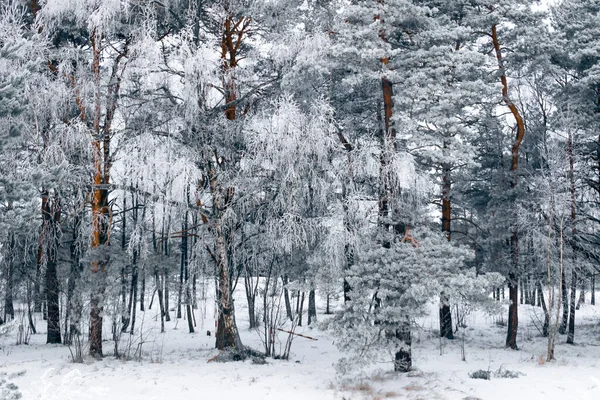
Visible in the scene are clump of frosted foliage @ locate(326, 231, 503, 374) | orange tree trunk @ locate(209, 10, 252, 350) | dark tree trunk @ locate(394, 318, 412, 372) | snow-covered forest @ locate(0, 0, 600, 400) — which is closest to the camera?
clump of frosted foliage @ locate(326, 231, 503, 374)

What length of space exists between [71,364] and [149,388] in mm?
3402

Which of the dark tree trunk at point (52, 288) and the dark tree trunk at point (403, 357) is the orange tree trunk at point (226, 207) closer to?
the dark tree trunk at point (403, 357)

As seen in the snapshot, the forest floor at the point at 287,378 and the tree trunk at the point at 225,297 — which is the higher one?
the tree trunk at the point at 225,297

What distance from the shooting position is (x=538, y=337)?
1819 centimetres

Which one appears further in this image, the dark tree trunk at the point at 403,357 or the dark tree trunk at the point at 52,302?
the dark tree trunk at the point at 52,302

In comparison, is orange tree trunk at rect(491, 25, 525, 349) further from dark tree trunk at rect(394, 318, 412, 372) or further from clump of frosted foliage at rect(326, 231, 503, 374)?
clump of frosted foliage at rect(326, 231, 503, 374)

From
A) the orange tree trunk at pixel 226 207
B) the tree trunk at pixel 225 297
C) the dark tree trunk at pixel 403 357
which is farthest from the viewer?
the tree trunk at pixel 225 297

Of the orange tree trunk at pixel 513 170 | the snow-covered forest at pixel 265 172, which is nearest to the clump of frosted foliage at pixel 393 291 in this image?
Answer: the snow-covered forest at pixel 265 172

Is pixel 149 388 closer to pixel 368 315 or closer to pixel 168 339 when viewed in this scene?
pixel 368 315

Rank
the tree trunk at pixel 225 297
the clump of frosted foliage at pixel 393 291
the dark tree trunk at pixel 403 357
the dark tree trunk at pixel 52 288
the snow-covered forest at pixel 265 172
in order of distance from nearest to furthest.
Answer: the clump of frosted foliage at pixel 393 291, the snow-covered forest at pixel 265 172, the dark tree trunk at pixel 403 357, the tree trunk at pixel 225 297, the dark tree trunk at pixel 52 288

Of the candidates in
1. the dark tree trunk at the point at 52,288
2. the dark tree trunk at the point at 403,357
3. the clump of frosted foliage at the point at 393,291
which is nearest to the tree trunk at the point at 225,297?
the clump of frosted foliage at the point at 393,291

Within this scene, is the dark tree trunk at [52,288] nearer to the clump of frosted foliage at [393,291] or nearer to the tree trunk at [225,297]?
the tree trunk at [225,297]

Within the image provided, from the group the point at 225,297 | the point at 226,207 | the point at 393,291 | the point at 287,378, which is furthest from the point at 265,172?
the point at 287,378

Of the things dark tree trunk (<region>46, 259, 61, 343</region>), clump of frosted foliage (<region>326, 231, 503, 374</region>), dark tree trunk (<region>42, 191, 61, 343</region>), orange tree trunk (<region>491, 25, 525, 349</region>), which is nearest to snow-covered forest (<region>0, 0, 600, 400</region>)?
clump of frosted foliage (<region>326, 231, 503, 374</region>)
